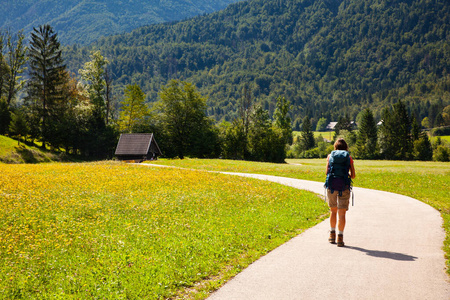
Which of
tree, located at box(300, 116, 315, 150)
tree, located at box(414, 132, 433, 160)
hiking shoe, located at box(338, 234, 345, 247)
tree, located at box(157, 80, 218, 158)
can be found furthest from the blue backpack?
tree, located at box(300, 116, 315, 150)

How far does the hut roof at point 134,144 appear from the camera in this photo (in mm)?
59594

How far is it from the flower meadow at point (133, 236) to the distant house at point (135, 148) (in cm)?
4052

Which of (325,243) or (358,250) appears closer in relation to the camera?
(358,250)

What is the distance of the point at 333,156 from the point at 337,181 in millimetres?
718

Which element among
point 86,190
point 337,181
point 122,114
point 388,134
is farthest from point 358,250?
point 388,134

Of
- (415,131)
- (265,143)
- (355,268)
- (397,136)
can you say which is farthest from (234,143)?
(355,268)

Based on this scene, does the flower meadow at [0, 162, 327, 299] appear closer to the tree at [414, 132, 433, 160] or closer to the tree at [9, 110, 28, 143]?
the tree at [9, 110, 28, 143]

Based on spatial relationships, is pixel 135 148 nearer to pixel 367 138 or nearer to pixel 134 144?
pixel 134 144

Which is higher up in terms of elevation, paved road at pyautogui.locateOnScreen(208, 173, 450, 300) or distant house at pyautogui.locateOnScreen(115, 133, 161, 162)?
distant house at pyautogui.locateOnScreen(115, 133, 161, 162)

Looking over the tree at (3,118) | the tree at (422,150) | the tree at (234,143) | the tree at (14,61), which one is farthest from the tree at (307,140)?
the tree at (3,118)

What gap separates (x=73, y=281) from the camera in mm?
A: 7031

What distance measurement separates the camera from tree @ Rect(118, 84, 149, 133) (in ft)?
237

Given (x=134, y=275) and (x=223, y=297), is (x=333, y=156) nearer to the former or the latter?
(x=223, y=297)

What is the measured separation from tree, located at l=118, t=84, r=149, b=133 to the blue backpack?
6685cm
